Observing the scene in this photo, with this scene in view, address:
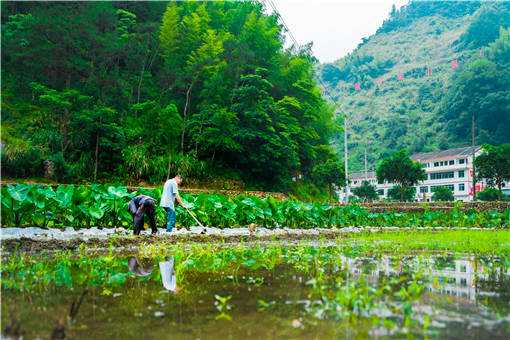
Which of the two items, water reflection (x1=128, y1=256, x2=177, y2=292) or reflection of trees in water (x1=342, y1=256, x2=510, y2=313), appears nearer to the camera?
reflection of trees in water (x1=342, y1=256, x2=510, y2=313)

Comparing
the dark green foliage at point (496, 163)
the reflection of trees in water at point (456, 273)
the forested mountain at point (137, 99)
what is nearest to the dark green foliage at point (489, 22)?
the dark green foliage at point (496, 163)

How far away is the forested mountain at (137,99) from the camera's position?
73.4ft

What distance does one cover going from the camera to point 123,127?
24.4 metres

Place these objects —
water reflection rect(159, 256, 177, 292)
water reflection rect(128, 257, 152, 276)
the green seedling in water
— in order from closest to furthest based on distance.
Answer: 1. the green seedling in water
2. water reflection rect(159, 256, 177, 292)
3. water reflection rect(128, 257, 152, 276)

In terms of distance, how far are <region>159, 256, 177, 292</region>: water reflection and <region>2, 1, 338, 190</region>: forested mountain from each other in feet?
53.5

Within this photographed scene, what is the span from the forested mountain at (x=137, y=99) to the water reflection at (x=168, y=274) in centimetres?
1632

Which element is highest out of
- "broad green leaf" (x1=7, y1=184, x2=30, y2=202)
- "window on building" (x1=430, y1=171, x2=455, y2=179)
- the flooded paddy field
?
"window on building" (x1=430, y1=171, x2=455, y2=179)

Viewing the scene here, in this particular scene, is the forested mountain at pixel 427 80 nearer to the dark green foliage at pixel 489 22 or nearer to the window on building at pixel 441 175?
the dark green foliage at pixel 489 22

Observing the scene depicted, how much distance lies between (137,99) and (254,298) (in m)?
24.5

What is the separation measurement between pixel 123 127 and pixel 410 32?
141 metres

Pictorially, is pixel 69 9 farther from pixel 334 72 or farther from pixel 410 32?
pixel 410 32

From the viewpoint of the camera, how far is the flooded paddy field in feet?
9.05

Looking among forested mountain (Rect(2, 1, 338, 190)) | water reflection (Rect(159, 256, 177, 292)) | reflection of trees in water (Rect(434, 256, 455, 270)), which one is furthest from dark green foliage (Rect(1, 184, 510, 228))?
forested mountain (Rect(2, 1, 338, 190))

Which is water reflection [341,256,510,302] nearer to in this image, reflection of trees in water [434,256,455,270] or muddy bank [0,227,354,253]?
reflection of trees in water [434,256,455,270]
